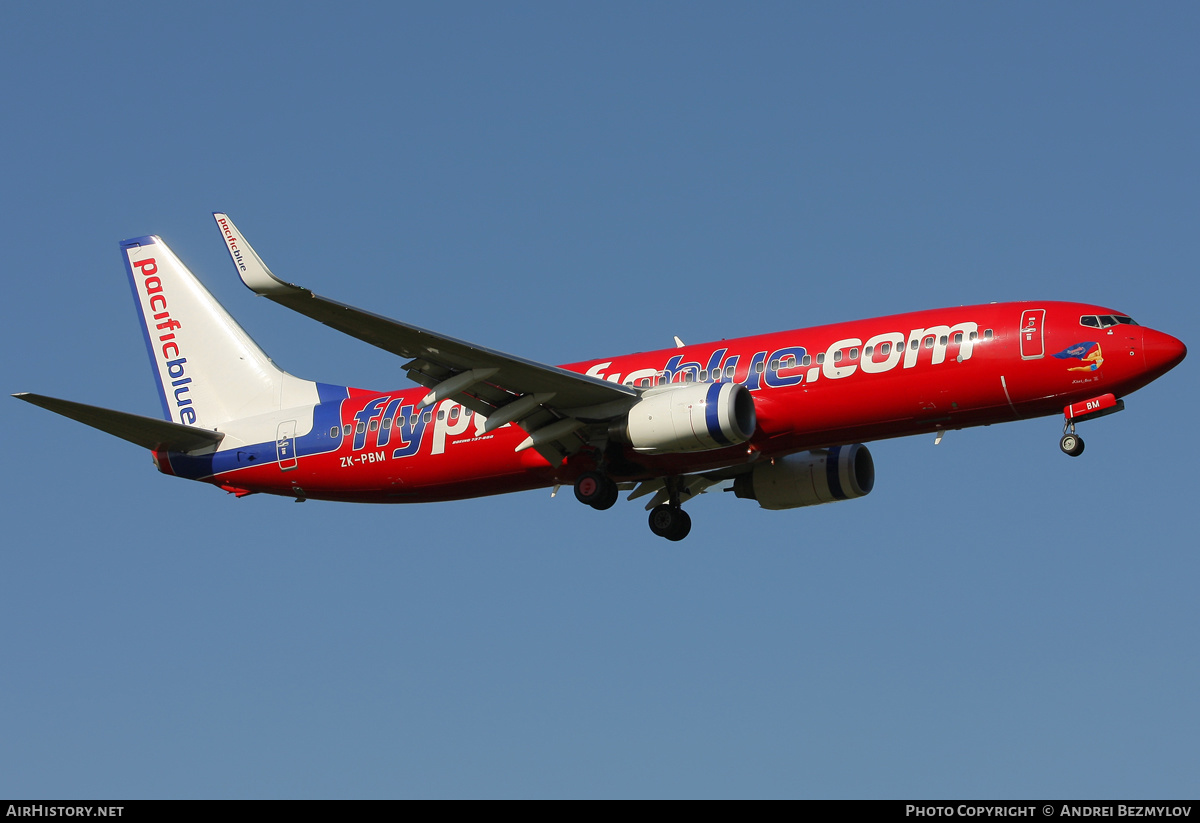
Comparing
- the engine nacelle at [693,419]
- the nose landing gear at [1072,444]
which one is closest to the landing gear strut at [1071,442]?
the nose landing gear at [1072,444]

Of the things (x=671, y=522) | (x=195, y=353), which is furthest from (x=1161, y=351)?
(x=195, y=353)

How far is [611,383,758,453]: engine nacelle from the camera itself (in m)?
34.2

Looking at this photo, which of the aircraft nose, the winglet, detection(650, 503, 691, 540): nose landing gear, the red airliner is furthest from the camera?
detection(650, 503, 691, 540): nose landing gear

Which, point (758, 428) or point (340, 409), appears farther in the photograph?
point (340, 409)

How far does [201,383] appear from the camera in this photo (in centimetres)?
4334

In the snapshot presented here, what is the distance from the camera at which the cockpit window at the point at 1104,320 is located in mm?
34062

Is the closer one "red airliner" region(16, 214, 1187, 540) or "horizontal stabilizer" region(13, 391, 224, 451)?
"red airliner" region(16, 214, 1187, 540)

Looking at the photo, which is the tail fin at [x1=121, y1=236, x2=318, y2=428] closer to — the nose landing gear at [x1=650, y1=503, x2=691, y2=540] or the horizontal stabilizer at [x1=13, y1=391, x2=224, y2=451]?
the horizontal stabilizer at [x1=13, y1=391, x2=224, y2=451]

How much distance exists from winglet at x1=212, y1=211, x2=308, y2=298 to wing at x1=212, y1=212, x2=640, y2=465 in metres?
0.02

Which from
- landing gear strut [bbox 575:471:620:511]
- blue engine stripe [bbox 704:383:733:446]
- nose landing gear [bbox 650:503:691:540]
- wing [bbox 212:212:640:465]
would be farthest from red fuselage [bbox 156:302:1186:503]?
nose landing gear [bbox 650:503:691:540]

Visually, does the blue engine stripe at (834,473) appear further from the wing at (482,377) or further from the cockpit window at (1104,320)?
the cockpit window at (1104,320)
